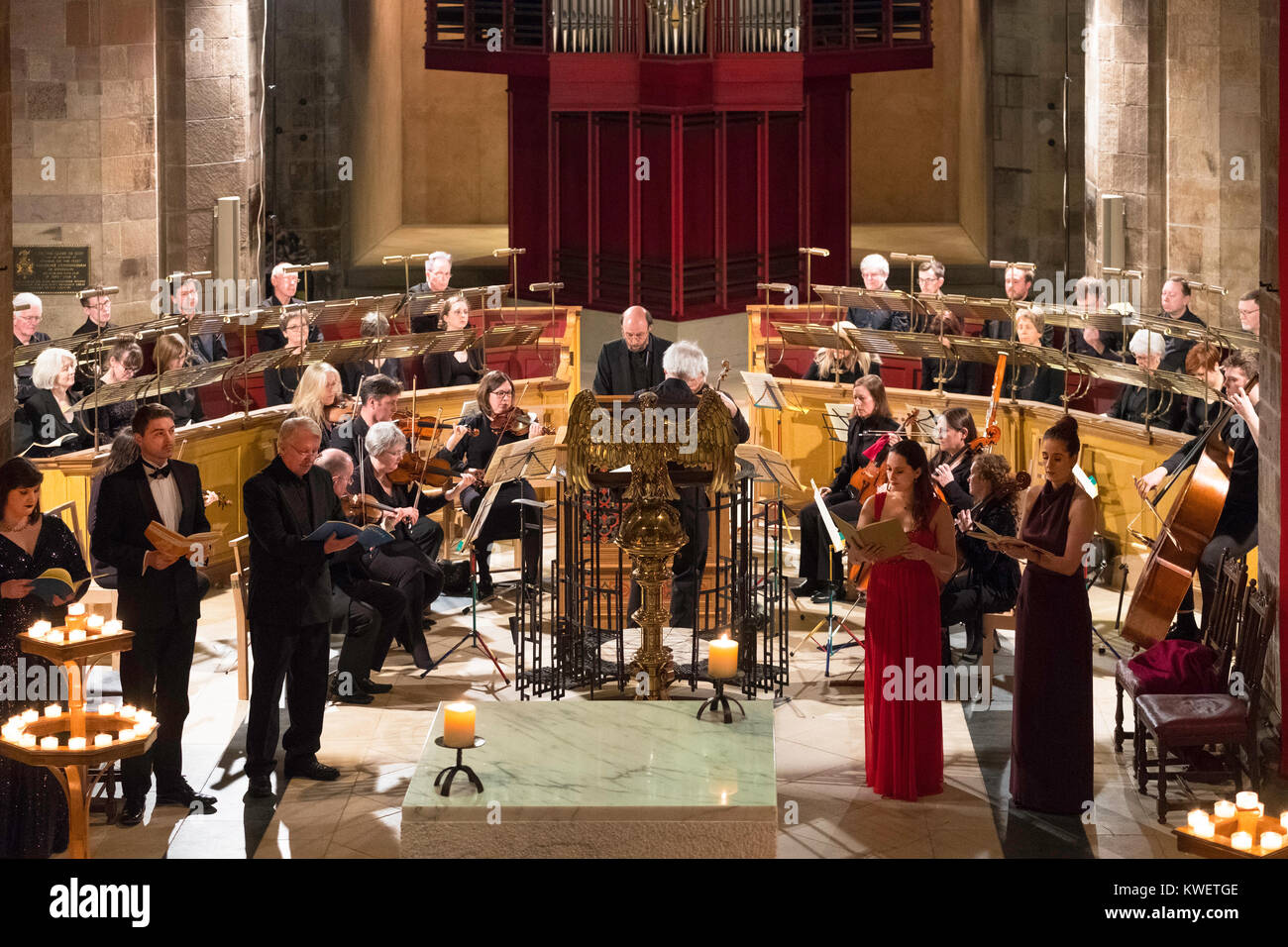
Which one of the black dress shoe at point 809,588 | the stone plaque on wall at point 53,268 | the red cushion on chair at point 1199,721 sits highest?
the stone plaque on wall at point 53,268

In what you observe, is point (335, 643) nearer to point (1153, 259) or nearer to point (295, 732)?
point (295, 732)

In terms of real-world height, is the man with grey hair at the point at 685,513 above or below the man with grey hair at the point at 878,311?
below

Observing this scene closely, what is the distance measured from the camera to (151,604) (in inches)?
285

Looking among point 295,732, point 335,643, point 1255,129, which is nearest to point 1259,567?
point 295,732

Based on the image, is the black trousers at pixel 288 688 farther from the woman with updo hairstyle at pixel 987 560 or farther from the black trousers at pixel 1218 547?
the black trousers at pixel 1218 547

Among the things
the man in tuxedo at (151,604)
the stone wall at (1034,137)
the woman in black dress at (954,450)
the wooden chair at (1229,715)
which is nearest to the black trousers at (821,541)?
the woman in black dress at (954,450)

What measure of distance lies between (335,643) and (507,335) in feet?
9.70

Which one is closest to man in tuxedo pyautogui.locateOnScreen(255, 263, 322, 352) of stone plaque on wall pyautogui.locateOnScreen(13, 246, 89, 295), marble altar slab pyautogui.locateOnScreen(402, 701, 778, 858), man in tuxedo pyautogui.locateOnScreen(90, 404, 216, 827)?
stone plaque on wall pyautogui.locateOnScreen(13, 246, 89, 295)

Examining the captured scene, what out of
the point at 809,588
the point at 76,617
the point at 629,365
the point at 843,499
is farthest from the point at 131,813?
the point at 629,365

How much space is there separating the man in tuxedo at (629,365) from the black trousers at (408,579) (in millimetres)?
2365

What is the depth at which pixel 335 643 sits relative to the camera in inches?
388

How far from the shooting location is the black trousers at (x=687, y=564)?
9.16 metres
